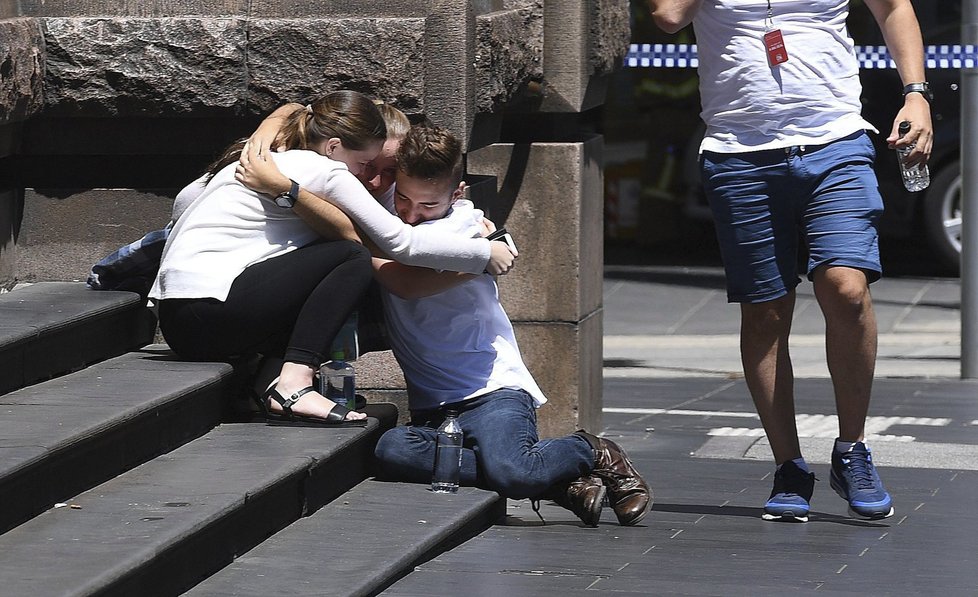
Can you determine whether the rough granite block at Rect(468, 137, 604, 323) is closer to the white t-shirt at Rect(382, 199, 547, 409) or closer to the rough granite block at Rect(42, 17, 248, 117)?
the rough granite block at Rect(42, 17, 248, 117)

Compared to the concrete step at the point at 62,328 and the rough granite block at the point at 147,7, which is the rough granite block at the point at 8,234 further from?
the rough granite block at the point at 147,7

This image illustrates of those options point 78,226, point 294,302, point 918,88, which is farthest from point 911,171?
point 78,226

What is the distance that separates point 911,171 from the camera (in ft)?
16.6

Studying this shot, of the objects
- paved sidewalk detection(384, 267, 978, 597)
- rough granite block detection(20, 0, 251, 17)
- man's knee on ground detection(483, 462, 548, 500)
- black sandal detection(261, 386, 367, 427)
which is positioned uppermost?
rough granite block detection(20, 0, 251, 17)

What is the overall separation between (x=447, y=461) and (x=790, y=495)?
99 cm

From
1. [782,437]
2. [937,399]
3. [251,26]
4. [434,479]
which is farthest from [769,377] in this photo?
[937,399]

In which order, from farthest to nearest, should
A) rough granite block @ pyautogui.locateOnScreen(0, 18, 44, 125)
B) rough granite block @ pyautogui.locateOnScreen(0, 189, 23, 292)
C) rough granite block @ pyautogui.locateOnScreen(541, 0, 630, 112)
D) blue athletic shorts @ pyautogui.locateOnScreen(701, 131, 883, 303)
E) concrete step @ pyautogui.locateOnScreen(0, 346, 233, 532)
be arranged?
rough granite block @ pyautogui.locateOnScreen(541, 0, 630, 112) → rough granite block @ pyautogui.locateOnScreen(0, 189, 23, 292) → rough granite block @ pyautogui.locateOnScreen(0, 18, 44, 125) → blue athletic shorts @ pyautogui.locateOnScreen(701, 131, 883, 303) → concrete step @ pyautogui.locateOnScreen(0, 346, 233, 532)

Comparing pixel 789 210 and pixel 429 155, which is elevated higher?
pixel 429 155

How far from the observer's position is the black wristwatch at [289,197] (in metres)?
4.91

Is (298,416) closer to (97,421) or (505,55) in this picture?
(97,421)

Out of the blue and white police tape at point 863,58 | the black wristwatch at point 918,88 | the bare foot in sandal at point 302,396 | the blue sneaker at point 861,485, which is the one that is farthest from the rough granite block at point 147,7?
the blue and white police tape at point 863,58

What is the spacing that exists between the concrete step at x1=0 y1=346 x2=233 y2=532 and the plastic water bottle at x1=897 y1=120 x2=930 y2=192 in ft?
6.39

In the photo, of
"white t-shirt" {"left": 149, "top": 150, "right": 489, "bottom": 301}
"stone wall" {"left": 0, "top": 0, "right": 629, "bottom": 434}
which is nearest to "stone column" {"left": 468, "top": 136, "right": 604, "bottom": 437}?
"stone wall" {"left": 0, "top": 0, "right": 629, "bottom": 434}

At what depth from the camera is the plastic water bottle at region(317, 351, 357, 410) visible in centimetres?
502
